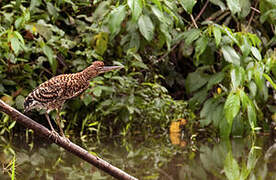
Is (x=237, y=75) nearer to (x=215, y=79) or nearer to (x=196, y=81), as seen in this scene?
(x=215, y=79)

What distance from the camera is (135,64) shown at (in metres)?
4.40

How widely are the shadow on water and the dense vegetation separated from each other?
0.24 meters

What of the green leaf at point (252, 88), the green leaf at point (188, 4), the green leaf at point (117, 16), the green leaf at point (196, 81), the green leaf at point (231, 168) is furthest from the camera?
the green leaf at point (196, 81)

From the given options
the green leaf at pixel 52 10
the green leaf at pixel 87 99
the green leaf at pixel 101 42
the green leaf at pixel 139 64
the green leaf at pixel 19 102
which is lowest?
the green leaf at pixel 19 102

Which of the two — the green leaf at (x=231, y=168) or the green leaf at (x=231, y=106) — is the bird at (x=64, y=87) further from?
the green leaf at (x=231, y=106)

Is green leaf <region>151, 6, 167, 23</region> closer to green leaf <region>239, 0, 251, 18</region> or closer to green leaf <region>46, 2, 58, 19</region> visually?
green leaf <region>239, 0, 251, 18</region>

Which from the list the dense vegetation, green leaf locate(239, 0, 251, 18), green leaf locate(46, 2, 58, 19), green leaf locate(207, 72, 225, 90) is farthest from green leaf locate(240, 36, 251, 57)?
green leaf locate(46, 2, 58, 19)

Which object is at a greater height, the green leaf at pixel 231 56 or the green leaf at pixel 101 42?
the green leaf at pixel 231 56

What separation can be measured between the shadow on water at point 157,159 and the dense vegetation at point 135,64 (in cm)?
24

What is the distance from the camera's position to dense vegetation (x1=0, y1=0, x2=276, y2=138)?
152 inches

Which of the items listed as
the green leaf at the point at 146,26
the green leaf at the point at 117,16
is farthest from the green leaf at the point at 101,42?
the green leaf at the point at 117,16

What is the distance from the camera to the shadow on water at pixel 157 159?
298cm

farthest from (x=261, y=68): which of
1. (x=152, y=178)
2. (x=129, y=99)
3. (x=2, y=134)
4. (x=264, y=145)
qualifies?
(x=2, y=134)

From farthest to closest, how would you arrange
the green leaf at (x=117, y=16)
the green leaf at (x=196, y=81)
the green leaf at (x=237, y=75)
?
the green leaf at (x=196, y=81) < the green leaf at (x=237, y=75) < the green leaf at (x=117, y=16)
